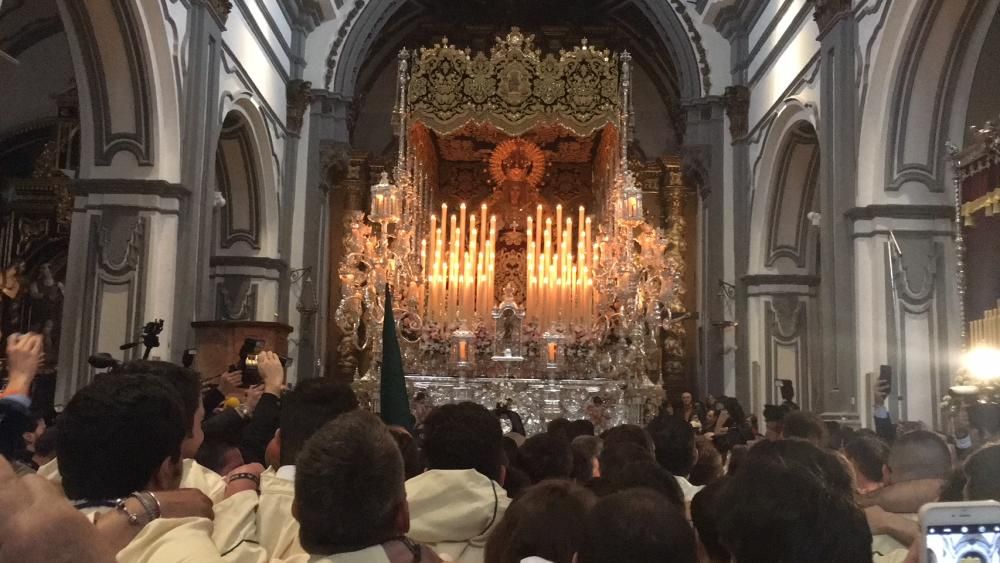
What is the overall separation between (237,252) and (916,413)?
9.28 m

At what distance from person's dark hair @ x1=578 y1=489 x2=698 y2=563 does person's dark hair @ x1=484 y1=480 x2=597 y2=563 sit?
523 mm

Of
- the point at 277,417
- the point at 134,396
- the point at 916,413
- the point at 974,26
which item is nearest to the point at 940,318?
the point at 916,413

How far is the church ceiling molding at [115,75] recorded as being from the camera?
32.1 ft

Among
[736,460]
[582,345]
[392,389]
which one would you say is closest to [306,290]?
[582,345]

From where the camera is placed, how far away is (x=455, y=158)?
1700cm

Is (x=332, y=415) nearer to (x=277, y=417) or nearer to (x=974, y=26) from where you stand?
(x=277, y=417)

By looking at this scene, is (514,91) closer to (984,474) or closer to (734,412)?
(734,412)

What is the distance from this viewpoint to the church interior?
9906 mm

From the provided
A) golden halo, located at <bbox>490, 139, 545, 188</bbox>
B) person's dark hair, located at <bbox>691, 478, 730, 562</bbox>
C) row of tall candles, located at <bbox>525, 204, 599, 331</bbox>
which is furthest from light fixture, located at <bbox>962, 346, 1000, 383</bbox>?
golden halo, located at <bbox>490, 139, 545, 188</bbox>

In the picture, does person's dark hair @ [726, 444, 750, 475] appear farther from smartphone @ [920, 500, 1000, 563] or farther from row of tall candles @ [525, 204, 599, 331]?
row of tall candles @ [525, 204, 599, 331]

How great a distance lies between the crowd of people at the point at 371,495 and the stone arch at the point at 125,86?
23.5 feet

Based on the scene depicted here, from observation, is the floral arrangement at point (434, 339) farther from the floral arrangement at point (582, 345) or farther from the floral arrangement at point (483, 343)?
the floral arrangement at point (582, 345)

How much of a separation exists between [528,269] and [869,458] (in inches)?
407

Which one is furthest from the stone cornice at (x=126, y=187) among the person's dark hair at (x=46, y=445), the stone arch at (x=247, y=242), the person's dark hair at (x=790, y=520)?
the person's dark hair at (x=790, y=520)
